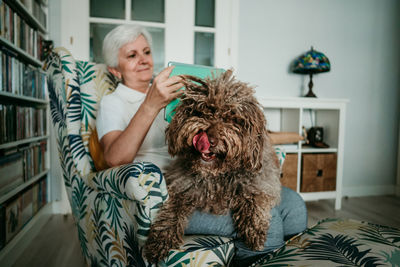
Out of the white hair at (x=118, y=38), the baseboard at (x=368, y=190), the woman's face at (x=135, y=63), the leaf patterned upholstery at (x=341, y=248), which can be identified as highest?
the white hair at (x=118, y=38)

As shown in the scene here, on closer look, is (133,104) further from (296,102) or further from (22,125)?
(296,102)

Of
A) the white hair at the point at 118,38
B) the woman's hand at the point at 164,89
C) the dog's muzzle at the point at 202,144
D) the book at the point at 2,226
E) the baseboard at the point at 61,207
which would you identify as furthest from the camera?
the baseboard at the point at 61,207

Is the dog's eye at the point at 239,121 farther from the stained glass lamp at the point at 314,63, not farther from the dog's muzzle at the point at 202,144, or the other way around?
the stained glass lamp at the point at 314,63

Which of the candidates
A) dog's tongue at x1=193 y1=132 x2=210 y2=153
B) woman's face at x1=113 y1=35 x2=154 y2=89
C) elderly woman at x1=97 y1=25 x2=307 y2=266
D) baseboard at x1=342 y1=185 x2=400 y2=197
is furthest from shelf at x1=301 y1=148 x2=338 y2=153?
dog's tongue at x1=193 y1=132 x2=210 y2=153

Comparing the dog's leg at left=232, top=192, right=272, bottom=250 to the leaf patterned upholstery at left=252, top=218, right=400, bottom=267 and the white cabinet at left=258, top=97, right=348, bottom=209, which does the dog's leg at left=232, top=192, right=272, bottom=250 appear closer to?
the leaf patterned upholstery at left=252, top=218, right=400, bottom=267

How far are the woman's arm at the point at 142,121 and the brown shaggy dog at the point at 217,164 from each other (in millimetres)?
81

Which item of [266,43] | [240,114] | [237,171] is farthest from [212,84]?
[266,43]

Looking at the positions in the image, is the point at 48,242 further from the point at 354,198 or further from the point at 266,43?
the point at 354,198

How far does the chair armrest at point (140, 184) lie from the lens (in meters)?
0.79

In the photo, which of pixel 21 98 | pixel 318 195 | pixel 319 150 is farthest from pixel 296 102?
pixel 21 98

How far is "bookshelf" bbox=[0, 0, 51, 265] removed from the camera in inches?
→ 63.9

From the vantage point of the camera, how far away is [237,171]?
94 cm

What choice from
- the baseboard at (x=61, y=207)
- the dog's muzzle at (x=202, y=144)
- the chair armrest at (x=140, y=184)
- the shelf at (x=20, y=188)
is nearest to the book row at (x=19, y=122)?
the shelf at (x=20, y=188)

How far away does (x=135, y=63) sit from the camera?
4.63 ft
